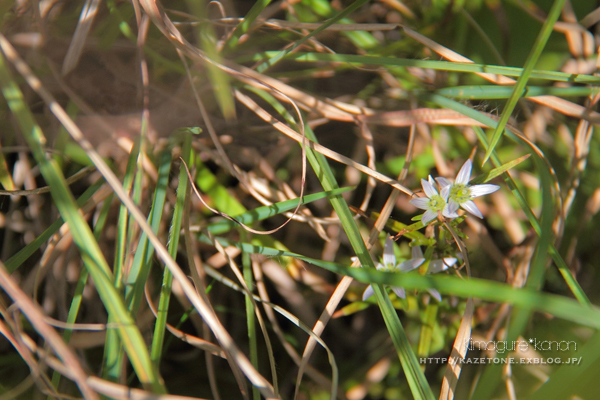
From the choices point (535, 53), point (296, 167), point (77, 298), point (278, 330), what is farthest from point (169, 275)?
point (535, 53)

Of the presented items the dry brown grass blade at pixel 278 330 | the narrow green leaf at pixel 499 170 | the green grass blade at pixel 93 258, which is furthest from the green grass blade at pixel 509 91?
the green grass blade at pixel 93 258

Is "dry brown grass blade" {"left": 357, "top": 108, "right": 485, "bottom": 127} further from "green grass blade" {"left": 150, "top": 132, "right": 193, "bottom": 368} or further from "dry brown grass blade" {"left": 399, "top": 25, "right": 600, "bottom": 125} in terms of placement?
"green grass blade" {"left": 150, "top": 132, "right": 193, "bottom": 368}

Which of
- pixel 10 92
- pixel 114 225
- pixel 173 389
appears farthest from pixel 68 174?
pixel 173 389

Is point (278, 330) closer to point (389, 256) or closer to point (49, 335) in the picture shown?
point (389, 256)

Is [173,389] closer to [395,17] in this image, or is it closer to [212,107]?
[212,107]

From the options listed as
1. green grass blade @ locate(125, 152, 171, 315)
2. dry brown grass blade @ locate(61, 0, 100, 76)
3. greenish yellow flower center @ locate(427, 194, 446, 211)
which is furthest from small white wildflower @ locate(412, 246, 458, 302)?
dry brown grass blade @ locate(61, 0, 100, 76)
